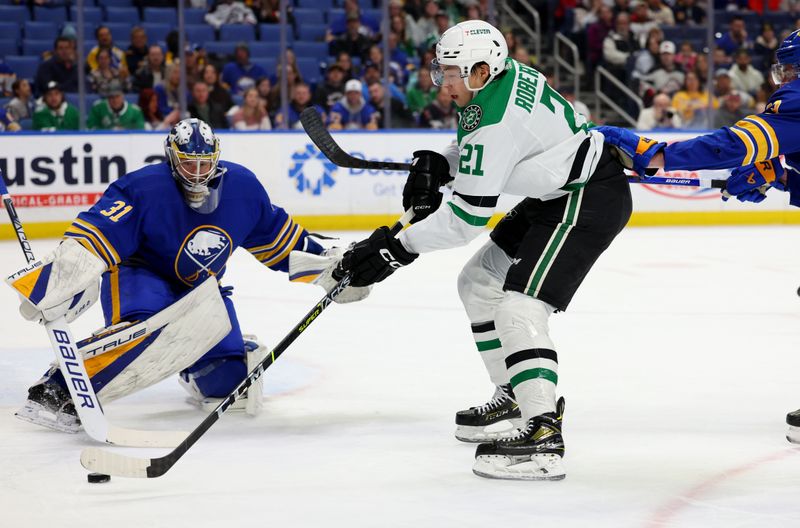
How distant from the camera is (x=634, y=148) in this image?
9.83 feet

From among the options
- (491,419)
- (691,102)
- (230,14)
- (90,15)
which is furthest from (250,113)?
(491,419)

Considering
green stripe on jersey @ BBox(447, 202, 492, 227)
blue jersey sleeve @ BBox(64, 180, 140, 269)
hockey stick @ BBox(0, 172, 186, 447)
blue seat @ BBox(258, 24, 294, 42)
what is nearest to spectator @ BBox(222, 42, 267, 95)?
blue seat @ BBox(258, 24, 294, 42)

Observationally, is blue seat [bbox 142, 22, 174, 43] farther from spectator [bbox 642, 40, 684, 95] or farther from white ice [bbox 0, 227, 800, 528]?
spectator [bbox 642, 40, 684, 95]

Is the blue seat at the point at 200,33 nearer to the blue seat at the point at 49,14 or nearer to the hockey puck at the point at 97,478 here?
the blue seat at the point at 49,14

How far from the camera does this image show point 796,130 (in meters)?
2.95

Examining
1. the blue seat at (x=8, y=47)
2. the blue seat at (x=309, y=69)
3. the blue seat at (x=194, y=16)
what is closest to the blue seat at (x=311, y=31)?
the blue seat at (x=309, y=69)

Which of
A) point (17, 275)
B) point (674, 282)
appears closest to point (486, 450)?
point (17, 275)

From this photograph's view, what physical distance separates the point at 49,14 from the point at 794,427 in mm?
6756

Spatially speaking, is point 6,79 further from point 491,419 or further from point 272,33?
point 491,419

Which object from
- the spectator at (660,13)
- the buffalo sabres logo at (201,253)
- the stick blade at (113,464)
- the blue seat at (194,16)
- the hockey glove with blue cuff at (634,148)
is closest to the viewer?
the stick blade at (113,464)

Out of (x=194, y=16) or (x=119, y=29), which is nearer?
(x=119, y=29)

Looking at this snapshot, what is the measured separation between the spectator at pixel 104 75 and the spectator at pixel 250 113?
0.83 m

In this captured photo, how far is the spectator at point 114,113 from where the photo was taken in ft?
27.5

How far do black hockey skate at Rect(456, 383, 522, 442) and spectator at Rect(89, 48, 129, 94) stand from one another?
5.83 meters
